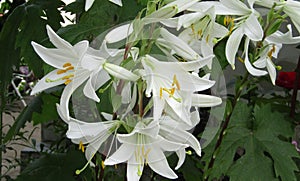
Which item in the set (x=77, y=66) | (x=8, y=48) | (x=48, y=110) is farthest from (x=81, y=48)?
(x=48, y=110)

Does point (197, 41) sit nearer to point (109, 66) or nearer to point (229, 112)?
point (109, 66)

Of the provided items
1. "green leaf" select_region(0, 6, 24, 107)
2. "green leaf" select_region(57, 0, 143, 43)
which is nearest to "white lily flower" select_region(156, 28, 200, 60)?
"green leaf" select_region(57, 0, 143, 43)

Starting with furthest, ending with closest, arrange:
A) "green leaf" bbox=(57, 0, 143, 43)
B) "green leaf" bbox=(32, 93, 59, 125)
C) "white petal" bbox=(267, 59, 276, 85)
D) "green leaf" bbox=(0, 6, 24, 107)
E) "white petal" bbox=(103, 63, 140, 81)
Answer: "green leaf" bbox=(32, 93, 59, 125) → "green leaf" bbox=(0, 6, 24, 107) → "green leaf" bbox=(57, 0, 143, 43) → "white petal" bbox=(267, 59, 276, 85) → "white petal" bbox=(103, 63, 140, 81)

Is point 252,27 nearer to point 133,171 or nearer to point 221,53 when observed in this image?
point 133,171

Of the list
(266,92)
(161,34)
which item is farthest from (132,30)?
(266,92)

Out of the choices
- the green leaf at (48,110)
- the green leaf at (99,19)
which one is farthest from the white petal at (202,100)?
the green leaf at (48,110)

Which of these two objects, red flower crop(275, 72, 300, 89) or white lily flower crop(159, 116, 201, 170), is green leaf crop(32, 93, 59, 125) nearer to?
red flower crop(275, 72, 300, 89)

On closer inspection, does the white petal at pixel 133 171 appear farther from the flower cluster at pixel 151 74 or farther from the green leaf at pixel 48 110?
the green leaf at pixel 48 110
